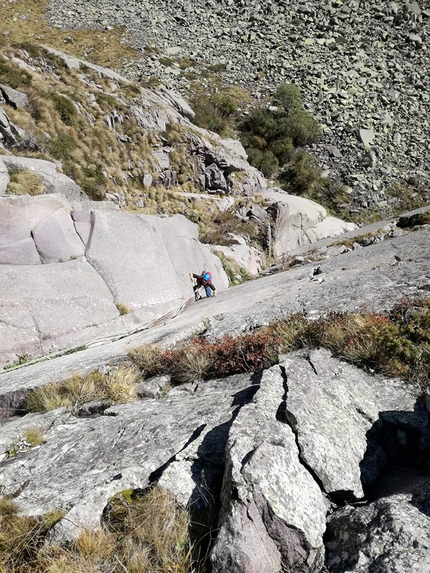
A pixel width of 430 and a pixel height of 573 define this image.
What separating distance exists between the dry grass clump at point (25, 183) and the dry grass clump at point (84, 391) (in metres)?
10.2

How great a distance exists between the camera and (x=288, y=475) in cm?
358

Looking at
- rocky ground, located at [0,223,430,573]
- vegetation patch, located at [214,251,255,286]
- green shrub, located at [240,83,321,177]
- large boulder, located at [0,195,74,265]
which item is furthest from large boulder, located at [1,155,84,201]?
green shrub, located at [240,83,321,177]

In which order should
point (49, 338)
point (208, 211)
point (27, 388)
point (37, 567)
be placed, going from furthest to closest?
point (208, 211) → point (49, 338) → point (27, 388) → point (37, 567)

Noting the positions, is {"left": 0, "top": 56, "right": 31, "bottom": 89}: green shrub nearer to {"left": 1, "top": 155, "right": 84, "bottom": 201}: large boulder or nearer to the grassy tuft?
{"left": 1, "top": 155, "right": 84, "bottom": 201}: large boulder

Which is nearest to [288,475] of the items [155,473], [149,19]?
[155,473]

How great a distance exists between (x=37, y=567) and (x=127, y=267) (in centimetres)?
1185

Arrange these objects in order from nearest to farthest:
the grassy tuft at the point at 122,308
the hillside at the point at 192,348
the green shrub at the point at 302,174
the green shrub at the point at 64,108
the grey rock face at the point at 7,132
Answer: the hillside at the point at 192,348, the grassy tuft at the point at 122,308, the grey rock face at the point at 7,132, the green shrub at the point at 64,108, the green shrub at the point at 302,174

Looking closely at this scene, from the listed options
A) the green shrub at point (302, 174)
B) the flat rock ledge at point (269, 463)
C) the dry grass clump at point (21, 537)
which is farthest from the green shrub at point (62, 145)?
the green shrub at point (302, 174)

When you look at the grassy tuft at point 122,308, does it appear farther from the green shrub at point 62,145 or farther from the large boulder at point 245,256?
the green shrub at point 62,145

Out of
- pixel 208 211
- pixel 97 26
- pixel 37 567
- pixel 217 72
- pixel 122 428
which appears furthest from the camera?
pixel 97 26

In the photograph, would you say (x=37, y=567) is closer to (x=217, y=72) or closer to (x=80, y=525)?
(x=80, y=525)

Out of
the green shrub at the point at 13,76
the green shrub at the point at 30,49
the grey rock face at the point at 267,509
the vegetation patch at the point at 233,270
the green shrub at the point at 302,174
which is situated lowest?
the grey rock face at the point at 267,509

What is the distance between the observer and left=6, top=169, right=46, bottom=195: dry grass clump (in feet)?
48.7

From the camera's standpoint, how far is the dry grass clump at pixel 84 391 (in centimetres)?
684
